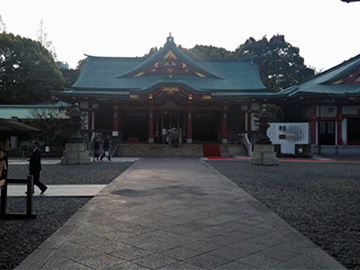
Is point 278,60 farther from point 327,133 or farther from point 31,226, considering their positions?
point 31,226

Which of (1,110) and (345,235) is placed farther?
(1,110)

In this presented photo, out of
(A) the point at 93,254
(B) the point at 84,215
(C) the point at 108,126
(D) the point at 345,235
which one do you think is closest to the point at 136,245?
(A) the point at 93,254

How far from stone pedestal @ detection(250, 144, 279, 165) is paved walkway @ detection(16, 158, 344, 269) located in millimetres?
8627

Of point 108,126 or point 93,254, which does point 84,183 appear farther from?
point 108,126

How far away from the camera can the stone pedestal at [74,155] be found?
14.8 m

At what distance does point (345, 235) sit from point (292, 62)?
145 ft

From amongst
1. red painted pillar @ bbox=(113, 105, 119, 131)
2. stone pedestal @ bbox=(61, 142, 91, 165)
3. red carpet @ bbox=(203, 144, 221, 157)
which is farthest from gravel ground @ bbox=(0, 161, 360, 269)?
red painted pillar @ bbox=(113, 105, 119, 131)

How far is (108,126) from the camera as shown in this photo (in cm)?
2405

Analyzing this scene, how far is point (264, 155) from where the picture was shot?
47.8ft

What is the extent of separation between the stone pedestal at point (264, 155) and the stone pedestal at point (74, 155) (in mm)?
9057

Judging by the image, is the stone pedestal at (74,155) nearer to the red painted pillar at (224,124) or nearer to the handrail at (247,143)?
the red painted pillar at (224,124)

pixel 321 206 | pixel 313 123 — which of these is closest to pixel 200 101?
pixel 313 123

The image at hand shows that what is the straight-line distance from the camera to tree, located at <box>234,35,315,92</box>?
42.2m

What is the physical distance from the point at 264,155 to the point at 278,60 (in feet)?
107
